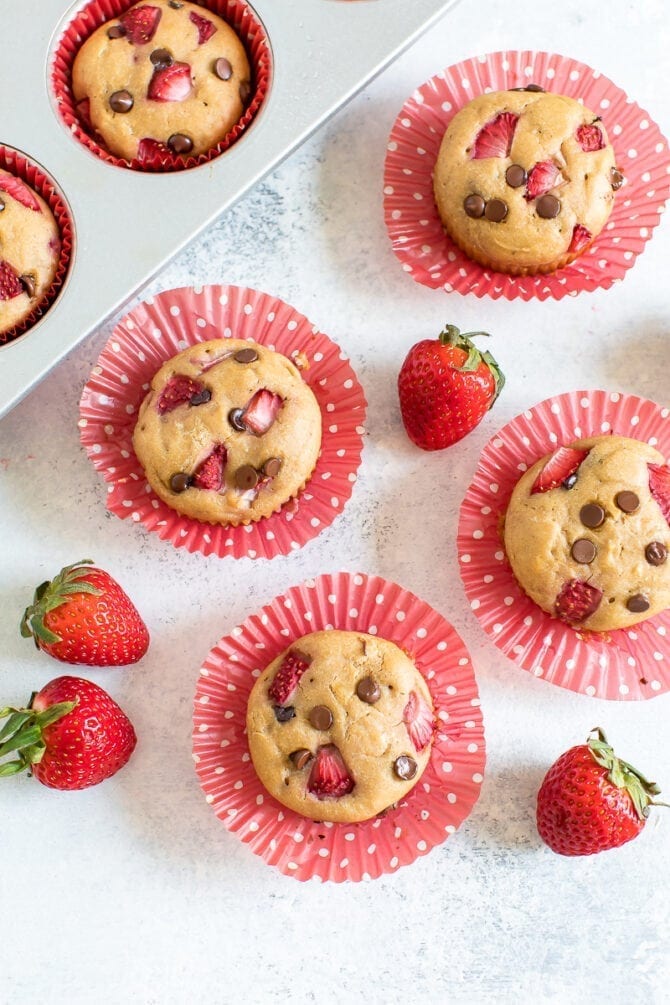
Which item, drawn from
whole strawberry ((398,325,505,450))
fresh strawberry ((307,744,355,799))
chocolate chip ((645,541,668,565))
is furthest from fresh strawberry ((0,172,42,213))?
chocolate chip ((645,541,668,565))

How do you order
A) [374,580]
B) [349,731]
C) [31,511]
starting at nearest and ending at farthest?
1. [349,731]
2. [374,580]
3. [31,511]

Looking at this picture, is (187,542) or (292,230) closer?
(187,542)

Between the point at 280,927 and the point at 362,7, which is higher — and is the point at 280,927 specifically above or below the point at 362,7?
below

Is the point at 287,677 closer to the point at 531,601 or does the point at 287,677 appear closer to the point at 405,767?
the point at 405,767

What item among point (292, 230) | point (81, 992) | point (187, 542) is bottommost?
point (81, 992)

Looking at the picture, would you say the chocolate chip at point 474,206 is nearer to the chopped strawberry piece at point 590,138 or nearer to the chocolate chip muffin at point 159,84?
the chopped strawberry piece at point 590,138

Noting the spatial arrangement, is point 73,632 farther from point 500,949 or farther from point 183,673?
point 500,949

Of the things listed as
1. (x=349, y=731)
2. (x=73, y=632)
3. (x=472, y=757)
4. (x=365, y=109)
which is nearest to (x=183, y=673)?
(x=73, y=632)

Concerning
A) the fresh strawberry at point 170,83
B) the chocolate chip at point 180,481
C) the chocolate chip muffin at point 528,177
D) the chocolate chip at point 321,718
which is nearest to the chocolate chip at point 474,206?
the chocolate chip muffin at point 528,177
